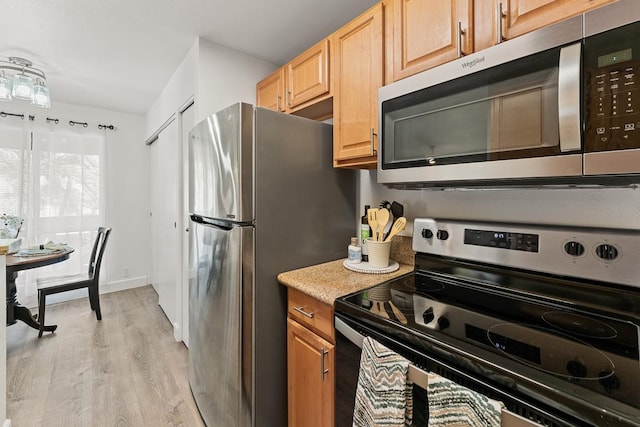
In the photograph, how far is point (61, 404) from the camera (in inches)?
70.5

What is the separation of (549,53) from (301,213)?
3.63ft

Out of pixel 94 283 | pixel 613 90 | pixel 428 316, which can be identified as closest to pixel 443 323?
pixel 428 316

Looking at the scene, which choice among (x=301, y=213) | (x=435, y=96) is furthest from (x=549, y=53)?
(x=301, y=213)

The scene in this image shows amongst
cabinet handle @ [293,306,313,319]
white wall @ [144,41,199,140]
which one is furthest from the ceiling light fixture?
cabinet handle @ [293,306,313,319]

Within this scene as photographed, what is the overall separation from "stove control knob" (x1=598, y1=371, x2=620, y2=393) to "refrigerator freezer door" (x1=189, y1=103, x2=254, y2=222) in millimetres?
1187

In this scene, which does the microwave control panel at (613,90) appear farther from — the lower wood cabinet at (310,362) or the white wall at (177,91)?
the white wall at (177,91)

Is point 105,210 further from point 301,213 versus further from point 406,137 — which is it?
point 406,137

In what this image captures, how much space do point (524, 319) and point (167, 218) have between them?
313 centimetres

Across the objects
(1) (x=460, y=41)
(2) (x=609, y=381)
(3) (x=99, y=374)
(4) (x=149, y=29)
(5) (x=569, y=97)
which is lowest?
(3) (x=99, y=374)

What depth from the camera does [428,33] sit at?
112 cm

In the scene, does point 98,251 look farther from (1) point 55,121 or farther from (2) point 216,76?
(2) point 216,76

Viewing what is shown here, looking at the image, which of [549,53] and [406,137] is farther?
[406,137]

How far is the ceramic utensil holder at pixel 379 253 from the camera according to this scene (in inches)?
56.1

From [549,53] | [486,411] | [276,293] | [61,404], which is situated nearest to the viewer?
[486,411]
